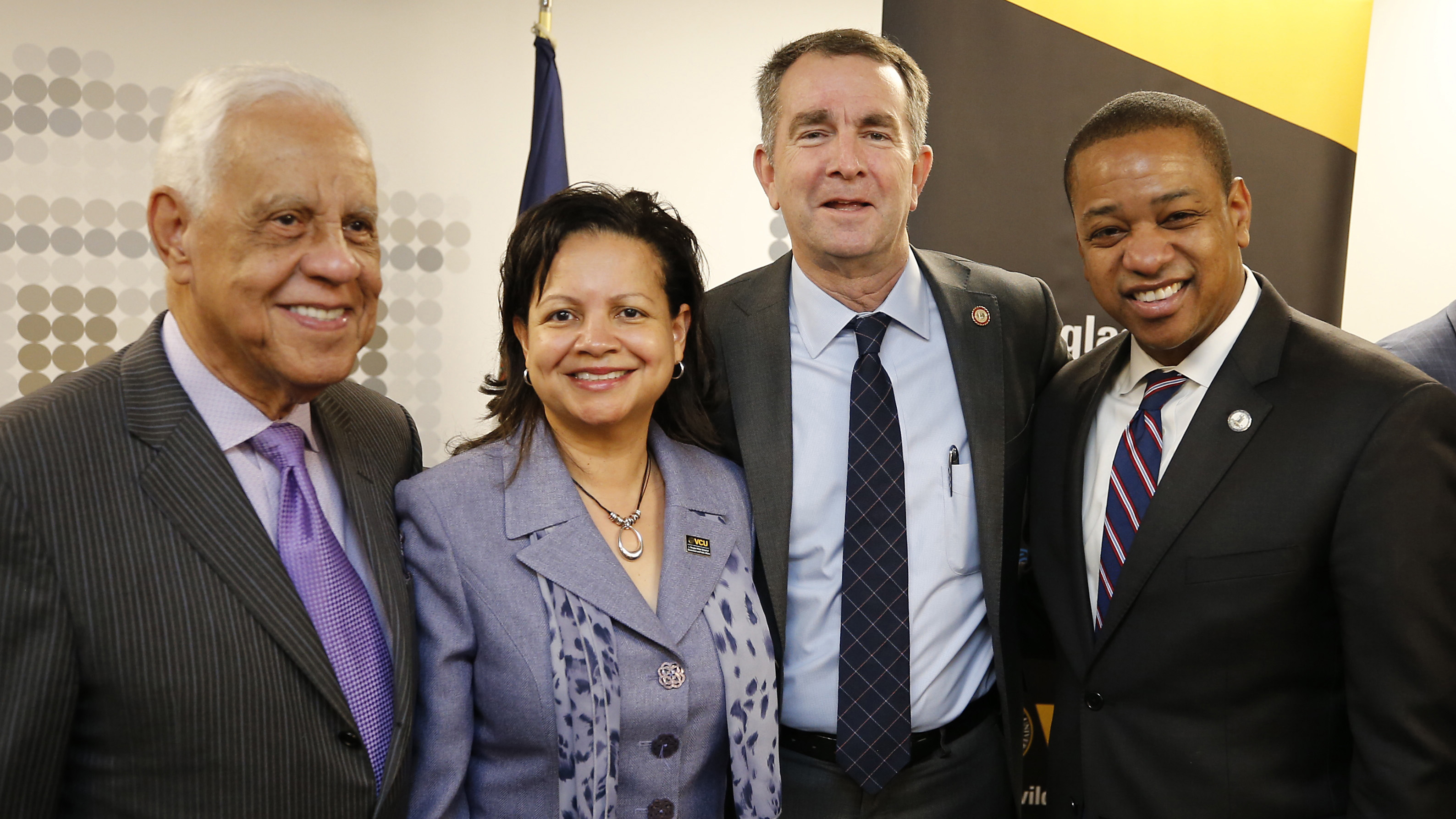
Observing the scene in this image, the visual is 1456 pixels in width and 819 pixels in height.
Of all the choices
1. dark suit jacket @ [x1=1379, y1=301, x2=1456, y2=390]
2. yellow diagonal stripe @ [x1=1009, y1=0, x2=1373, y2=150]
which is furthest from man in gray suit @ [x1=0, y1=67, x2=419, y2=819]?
yellow diagonal stripe @ [x1=1009, y1=0, x2=1373, y2=150]

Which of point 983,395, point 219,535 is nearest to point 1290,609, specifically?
point 983,395

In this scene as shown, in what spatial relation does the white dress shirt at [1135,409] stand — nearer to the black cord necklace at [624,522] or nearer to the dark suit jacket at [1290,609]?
the dark suit jacket at [1290,609]

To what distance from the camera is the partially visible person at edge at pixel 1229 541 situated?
171 centimetres

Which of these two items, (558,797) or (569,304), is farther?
(569,304)

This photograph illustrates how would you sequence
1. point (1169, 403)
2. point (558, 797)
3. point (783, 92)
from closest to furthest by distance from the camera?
point (558, 797), point (1169, 403), point (783, 92)

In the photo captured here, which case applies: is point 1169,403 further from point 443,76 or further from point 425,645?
point 443,76

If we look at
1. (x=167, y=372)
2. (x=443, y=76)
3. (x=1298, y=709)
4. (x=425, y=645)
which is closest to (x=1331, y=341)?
(x=1298, y=709)

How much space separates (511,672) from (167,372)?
2.55 feet

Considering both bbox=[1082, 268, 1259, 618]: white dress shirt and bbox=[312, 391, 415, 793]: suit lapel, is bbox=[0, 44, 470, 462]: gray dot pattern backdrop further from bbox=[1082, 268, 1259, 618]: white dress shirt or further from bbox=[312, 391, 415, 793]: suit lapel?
bbox=[1082, 268, 1259, 618]: white dress shirt

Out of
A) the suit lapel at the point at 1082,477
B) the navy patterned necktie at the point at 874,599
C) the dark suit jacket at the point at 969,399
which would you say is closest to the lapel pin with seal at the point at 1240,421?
the suit lapel at the point at 1082,477

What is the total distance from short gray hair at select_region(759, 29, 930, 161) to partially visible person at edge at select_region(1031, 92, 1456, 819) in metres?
→ 0.50

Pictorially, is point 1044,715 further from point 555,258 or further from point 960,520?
point 555,258

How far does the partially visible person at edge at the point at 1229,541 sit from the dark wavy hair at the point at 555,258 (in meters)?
0.92

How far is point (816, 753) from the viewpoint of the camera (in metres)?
2.14
